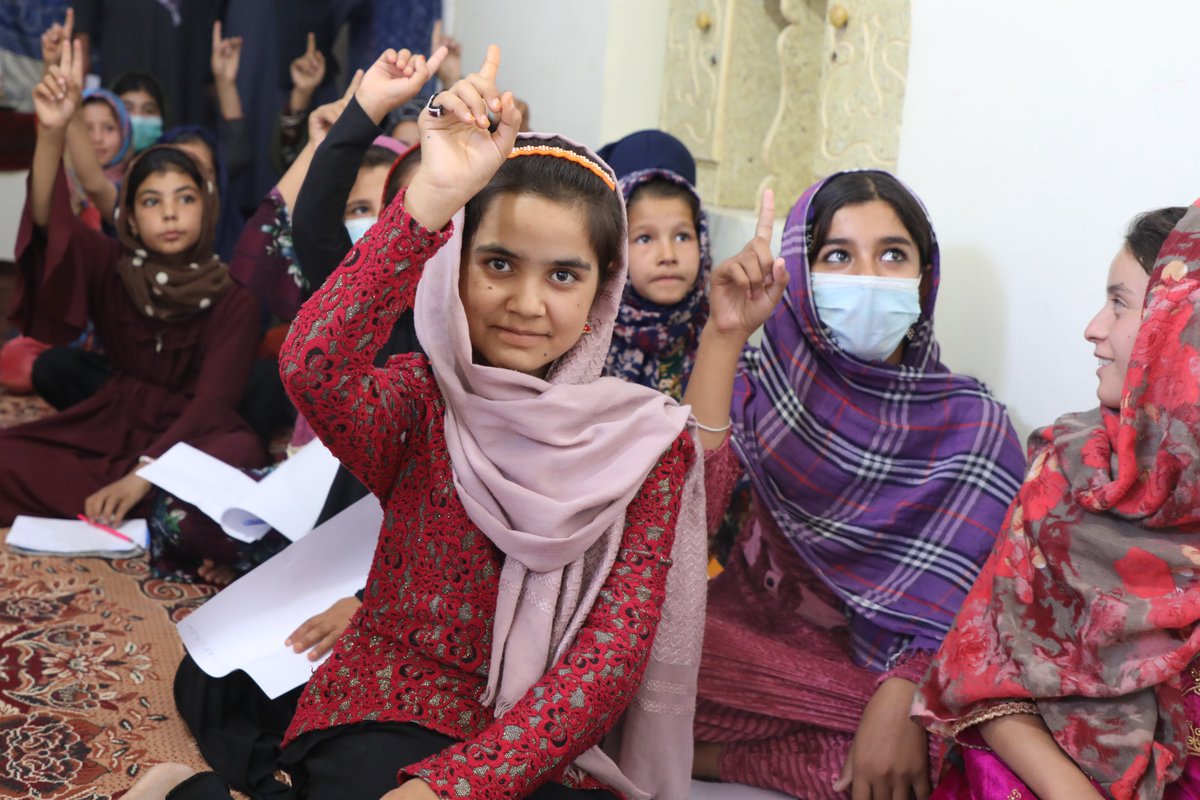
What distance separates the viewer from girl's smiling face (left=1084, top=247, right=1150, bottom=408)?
1.49m

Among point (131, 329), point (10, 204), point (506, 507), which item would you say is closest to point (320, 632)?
point (506, 507)

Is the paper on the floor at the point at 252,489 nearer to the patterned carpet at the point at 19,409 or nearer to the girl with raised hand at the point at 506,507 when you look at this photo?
the girl with raised hand at the point at 506,507

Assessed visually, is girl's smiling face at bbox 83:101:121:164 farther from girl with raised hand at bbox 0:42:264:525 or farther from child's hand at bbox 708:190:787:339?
child's hand at bbox 708:190:787:339

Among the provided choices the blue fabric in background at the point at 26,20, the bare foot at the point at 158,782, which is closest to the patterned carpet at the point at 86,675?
the bare foot at the point at 158,782

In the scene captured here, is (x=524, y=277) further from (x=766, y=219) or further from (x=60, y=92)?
(x=60, y=92)

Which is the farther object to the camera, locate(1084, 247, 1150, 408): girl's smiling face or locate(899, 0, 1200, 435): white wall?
locate(899, 0, 1200, 435): white wall

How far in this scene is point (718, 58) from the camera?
310 centimetres

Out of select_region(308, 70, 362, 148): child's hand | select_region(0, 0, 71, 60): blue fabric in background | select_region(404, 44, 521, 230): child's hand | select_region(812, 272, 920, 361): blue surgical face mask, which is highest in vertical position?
select_region(0, 0, 71, 60): blue fabric in background

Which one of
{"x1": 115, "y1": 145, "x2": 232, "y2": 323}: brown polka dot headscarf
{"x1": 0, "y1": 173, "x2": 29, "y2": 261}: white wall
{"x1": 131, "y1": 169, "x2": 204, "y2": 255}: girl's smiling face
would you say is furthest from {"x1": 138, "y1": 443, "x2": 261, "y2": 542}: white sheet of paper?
{"x1": 0, "y1": 173, "x2": 29, "y2": 261}: white wall

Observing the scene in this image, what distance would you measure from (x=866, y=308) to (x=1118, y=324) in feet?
1.60

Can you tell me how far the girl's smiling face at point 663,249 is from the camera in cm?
233

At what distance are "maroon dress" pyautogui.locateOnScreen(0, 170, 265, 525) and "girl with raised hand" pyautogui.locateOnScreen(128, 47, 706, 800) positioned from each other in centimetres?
159

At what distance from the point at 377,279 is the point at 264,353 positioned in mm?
2559

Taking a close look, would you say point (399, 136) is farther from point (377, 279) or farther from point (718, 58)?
point (377, 279)
